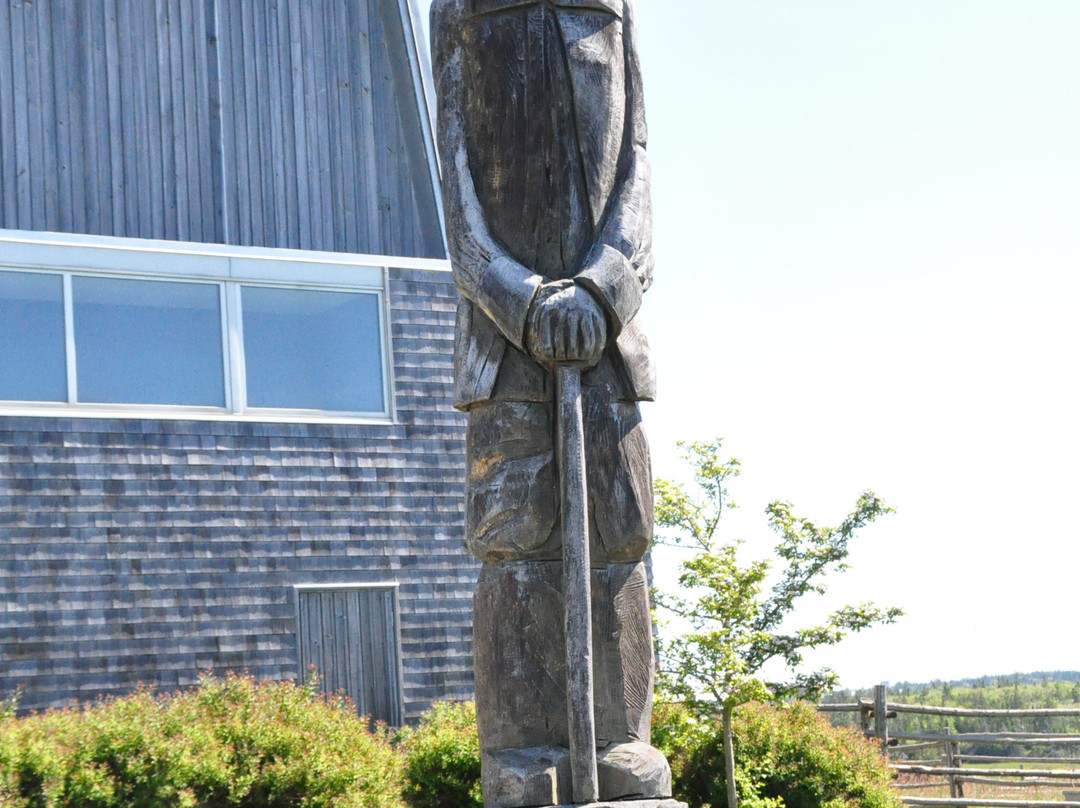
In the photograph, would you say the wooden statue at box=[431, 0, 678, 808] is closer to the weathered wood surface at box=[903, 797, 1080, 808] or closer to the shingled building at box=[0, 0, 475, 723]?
the shingled building at box=[0, 0, 475, 723]

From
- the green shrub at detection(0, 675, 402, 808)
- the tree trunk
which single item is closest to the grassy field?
the tree trunk

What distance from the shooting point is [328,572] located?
51.4ft

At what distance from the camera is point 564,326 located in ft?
18.7

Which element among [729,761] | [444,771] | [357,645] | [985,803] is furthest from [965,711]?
[444,771]

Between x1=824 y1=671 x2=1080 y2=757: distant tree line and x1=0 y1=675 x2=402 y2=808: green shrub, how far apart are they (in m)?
12.0

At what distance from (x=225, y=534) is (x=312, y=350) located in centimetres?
226

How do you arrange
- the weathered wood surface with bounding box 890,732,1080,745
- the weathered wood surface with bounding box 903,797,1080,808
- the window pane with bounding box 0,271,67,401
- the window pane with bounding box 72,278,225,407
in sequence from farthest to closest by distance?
the weathered wood surface with bounding box 890,732,1080,745 → the weathered wood surface with bounding box 903,797,1080,808 → the window pane with bounding box 72,278,225,407 → the window pane with bounding box 0,271,67,401

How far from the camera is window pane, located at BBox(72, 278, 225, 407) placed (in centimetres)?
1496

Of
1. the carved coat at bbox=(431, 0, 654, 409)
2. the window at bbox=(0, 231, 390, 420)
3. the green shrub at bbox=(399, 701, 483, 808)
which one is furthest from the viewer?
the window at bbox=(0, 231, 390, 420)

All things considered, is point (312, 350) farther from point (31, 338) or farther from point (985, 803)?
point (985, 803)

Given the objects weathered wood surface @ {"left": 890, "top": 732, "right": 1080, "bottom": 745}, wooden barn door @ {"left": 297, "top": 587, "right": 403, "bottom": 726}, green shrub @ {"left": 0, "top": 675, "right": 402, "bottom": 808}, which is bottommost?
weathered wood surface @ {"left": 890, "top": 732, "right": 1080, "bottom": 745}

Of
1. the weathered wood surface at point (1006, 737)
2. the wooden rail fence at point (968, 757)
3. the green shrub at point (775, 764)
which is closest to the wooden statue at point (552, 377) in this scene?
the green shrub at point (775, 764)

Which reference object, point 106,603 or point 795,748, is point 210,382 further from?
point 795,748

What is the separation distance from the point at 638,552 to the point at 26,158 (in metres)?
11.2
